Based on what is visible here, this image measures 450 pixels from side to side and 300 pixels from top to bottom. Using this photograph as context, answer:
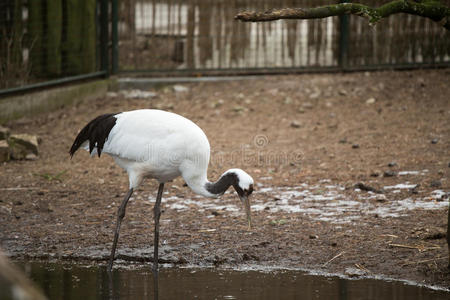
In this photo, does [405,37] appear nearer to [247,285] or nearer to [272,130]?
[272,130]

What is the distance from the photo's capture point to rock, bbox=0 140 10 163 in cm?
822

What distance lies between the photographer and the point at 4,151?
8234 mm

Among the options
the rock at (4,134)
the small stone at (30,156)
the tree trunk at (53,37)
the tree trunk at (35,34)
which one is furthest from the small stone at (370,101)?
the rock at (4,134)

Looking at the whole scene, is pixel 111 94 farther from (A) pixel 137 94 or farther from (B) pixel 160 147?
(B) pixel 160 147

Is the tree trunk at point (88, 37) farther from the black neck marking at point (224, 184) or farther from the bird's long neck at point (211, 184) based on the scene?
the black neck marking at point (224, 184)

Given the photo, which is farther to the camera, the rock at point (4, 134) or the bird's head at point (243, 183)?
the rock at point (4, 134)

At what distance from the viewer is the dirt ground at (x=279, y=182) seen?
19.2ft

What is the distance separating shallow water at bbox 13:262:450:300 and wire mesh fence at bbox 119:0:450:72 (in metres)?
6.30

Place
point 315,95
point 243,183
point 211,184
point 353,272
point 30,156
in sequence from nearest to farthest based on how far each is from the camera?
point 353,272 → point 243,183 → point 211,184 → point 30,156 → point 315,95

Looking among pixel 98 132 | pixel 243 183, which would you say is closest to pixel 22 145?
pixel 98 132

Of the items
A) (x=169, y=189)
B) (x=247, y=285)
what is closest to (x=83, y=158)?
(x=169, y=189)

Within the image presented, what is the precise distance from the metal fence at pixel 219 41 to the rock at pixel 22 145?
2071mm

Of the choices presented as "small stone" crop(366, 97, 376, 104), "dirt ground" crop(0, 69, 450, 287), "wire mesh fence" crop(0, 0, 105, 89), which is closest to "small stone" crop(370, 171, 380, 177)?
"dirt ground" crop(0, 69, 450, 287)

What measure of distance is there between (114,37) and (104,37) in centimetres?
15
